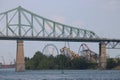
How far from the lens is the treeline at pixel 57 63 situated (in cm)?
17850

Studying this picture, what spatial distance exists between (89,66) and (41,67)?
1610cm

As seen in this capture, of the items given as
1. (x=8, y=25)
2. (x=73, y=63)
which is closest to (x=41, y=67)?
(x=73, y=63)


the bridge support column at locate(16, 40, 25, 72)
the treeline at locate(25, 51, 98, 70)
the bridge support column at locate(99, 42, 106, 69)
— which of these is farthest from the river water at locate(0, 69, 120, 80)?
the treeline at locate(25, 51, 98, 70)

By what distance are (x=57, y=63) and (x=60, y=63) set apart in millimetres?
1776

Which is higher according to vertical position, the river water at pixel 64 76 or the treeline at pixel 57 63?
the treeline at pixel 57 63

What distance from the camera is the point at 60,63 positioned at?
604 ft

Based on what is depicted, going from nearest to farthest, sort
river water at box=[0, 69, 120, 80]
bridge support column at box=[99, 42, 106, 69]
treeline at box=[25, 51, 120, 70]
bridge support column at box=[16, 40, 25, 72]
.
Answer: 1. river water at box=[0, 69, 120, 80]
2. bridge support column at box=[16, 40, 25, 72]
3. bridge support column at box=[99, 42, 106, 69]
4. treeline at box=[25, 51, 120, 70]

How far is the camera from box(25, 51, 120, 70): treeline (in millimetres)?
176750

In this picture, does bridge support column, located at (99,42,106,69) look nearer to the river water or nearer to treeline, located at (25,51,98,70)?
treeline, located at (25,51,98,70)

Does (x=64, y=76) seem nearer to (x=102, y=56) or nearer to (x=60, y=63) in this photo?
(x=102, y=56)

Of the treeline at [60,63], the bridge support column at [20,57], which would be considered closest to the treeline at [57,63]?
the treeline at [60,63]

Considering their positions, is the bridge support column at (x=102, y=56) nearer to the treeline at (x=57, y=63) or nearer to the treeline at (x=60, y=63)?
the treeline at (x=60, y=63)

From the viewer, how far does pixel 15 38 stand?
146625 millimetres

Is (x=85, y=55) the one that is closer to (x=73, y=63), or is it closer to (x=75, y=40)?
(x=73, y=63)
